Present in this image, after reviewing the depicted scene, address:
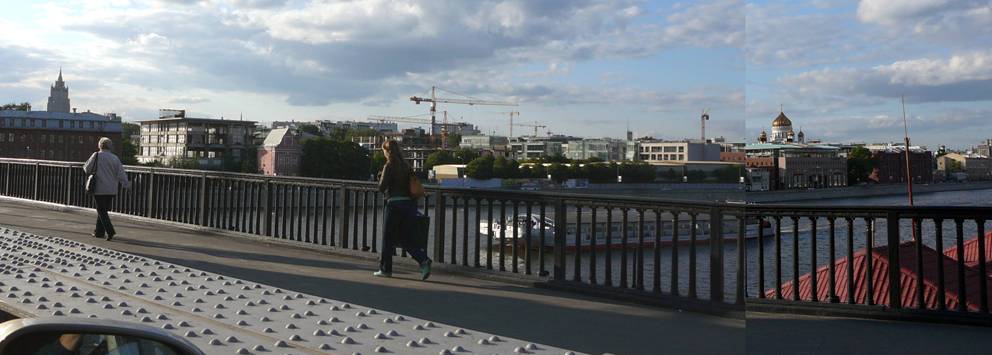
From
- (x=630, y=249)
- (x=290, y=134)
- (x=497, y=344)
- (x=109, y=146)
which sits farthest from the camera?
(x=109, y=146)

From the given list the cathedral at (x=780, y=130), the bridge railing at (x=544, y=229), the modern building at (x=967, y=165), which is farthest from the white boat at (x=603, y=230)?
the cathedral at (x=780, y=130)

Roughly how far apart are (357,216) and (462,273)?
1916 millimetres

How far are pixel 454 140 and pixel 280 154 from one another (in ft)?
10.1

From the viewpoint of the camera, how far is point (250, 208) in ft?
32.7

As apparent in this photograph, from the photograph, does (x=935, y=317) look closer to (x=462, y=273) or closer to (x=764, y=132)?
(x=764, y=132)

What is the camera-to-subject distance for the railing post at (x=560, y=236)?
6.26 meters

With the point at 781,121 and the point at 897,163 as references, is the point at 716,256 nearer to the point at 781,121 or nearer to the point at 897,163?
the point at 897,163

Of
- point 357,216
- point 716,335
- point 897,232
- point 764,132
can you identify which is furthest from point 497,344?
point 357,216

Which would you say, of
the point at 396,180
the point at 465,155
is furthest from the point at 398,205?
the point at 465,155

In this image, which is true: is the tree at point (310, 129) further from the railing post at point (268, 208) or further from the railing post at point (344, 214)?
the railing post at point (268, 208)

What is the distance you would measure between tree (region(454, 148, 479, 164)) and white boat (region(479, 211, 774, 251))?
2.75 feet

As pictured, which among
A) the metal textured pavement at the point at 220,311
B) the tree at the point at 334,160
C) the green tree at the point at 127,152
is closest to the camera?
the metal textured pavement at the point at 220,311

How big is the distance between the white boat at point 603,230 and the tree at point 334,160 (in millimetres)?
1528

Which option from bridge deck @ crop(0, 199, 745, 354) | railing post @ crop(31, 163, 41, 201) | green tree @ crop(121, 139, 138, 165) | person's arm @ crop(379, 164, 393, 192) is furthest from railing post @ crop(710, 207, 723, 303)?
railing post @ crop(31, 163, 41, 201)
